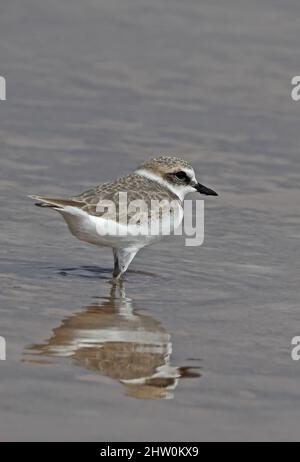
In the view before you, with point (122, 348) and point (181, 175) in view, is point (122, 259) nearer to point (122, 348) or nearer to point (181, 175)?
point (181, 175)

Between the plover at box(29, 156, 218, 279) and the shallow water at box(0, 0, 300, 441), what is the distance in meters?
0.35

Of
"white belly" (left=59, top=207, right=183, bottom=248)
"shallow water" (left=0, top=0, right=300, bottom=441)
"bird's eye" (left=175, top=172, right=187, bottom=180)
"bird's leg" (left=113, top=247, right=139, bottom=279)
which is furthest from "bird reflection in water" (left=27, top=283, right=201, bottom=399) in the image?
"bird's eye" (left=175, top=172, right=187, bottom=180)

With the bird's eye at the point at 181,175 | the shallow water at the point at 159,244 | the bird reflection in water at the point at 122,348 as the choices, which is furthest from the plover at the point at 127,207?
the bird reflection in water at the point at 122,348

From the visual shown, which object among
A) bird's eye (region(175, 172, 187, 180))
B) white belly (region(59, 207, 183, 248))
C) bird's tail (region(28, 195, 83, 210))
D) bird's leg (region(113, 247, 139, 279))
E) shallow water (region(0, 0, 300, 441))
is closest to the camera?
shallow water (region(0, 0, 300, 441))

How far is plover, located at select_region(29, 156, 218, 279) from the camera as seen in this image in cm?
845

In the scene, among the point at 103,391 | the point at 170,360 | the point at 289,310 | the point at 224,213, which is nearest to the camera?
the point at 103,391

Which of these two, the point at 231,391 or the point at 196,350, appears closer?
the point at 231,391

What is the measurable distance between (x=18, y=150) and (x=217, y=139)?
220cm

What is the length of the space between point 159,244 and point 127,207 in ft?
4.21

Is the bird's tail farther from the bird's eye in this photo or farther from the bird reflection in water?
the bird's eye

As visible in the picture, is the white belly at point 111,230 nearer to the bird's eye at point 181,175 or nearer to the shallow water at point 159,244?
the shallow water at point 159,244
